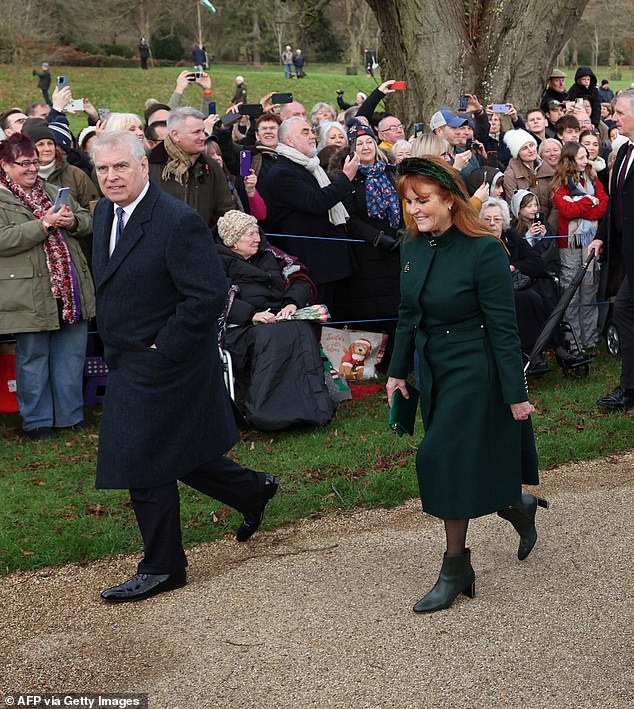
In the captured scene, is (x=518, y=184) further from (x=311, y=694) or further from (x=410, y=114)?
(x=311, y=694)

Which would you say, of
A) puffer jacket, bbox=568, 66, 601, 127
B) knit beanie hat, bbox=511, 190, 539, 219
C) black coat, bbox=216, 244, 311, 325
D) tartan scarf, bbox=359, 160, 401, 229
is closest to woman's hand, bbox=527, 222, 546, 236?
knit beanie hat, bbox=511, 190, 539, 219

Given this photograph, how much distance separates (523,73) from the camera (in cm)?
1369

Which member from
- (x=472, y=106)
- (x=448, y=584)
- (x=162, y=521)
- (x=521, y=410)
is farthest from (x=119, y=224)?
(x=472, y=106)

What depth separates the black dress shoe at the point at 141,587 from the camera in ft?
16.4

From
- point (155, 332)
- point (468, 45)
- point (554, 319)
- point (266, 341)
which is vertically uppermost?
point (468, 45)

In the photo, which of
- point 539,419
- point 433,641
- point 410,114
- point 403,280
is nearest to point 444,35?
point 410,114

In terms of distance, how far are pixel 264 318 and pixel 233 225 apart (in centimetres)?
73

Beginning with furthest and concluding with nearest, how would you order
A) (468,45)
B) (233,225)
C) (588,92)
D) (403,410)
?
1. (588,92)
2. (468,45)
3. (233,225)
4. (403,410)

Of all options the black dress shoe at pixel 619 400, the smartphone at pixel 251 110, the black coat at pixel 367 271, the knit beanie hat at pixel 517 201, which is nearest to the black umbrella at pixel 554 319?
the black dress shoe at pixel 619 400

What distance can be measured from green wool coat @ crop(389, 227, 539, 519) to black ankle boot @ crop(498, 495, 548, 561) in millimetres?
315

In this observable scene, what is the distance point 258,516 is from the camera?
5645 millimetres

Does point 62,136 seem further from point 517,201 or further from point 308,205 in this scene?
point 517,201

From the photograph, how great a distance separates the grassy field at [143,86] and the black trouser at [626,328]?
2694 cm

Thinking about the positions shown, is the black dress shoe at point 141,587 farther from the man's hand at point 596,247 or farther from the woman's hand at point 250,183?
the man's hand at point 596,247
